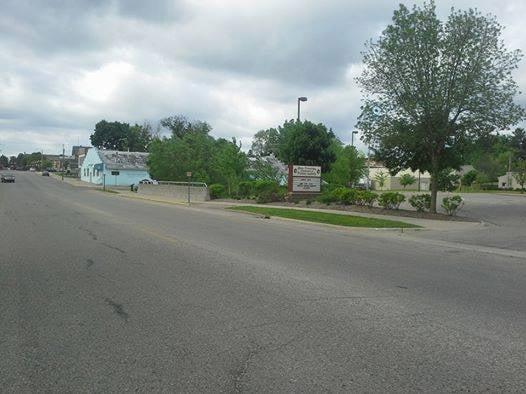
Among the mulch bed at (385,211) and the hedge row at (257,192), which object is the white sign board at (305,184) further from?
the mulch bed at (385,211)

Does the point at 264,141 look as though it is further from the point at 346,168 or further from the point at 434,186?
the point at 434,186

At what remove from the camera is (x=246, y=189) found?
36938 millimetres

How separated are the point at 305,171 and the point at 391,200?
8.93m

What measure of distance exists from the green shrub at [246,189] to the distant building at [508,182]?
55125 mm

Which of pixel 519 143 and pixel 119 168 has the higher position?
pixel 519 143

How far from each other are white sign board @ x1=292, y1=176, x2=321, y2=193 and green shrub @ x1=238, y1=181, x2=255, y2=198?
4164 mm

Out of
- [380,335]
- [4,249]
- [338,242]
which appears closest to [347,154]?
[338,242]

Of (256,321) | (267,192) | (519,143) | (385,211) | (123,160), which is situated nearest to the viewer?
(256,321)

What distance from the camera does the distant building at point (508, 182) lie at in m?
79.8

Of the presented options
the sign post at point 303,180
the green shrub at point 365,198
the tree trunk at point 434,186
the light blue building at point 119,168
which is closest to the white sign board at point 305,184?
the sign post at point 303,180

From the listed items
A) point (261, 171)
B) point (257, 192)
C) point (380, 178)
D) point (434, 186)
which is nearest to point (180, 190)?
point (261, 171)

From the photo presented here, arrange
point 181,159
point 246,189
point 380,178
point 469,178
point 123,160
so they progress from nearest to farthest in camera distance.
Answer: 1. point 246,189
2. point 181,159
3. point 380,178
4. point 469,178
5. point 123,160

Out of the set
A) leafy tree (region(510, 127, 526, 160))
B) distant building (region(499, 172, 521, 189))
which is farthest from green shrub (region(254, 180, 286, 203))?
leafy tree (region(510, 127, 526, 160))

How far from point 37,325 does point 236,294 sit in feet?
8.75
